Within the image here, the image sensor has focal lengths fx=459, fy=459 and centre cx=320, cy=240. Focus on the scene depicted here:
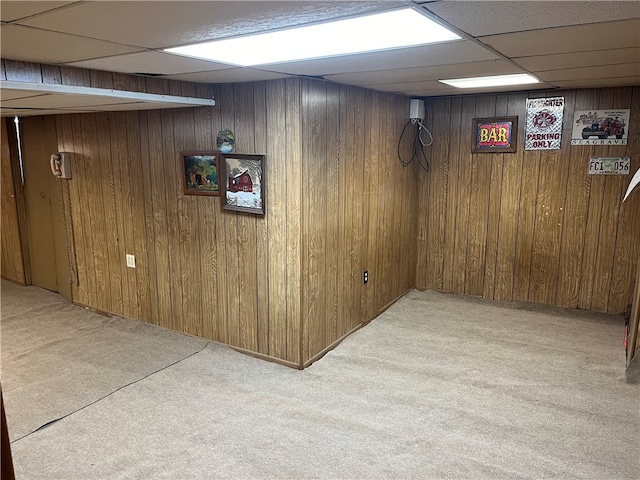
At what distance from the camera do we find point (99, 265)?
452cm

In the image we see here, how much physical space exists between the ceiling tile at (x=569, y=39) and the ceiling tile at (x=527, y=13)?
11 centimetres

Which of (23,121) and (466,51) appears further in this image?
(23,121)

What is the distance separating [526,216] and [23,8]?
4358 millimetres

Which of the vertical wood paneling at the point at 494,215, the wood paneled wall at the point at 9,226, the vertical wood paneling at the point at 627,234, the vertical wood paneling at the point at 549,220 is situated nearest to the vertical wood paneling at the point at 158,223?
the wood paneled wall at the point at 9,226

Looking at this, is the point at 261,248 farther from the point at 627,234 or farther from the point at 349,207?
the point at 627,234

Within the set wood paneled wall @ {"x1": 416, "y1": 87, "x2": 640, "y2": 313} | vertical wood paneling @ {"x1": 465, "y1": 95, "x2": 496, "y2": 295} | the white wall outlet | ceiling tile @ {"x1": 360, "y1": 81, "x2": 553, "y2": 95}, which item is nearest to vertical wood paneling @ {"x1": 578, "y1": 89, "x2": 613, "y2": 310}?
wood paneled wall @ {"x1": 416, "y1": 87, "x2": 640, "y2": 313}

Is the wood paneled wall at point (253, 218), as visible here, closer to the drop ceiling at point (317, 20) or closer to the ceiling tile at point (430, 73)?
the ceiling tile at point (430, 73)

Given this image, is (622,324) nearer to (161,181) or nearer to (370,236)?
(370,236)

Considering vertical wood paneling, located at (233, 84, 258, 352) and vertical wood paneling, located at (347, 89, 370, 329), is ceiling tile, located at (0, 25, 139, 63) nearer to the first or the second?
vertical wood paneling, located at (233, 84, 258, 352)

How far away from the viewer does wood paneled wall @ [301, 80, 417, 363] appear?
10.9ft

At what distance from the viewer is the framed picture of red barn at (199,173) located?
3.54 m

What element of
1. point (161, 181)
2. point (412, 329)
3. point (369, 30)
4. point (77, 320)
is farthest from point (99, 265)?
point (369, 30)

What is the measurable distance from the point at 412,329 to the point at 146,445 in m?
2.40

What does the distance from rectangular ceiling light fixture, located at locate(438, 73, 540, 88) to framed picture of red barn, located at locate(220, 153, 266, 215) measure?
1.51 m
